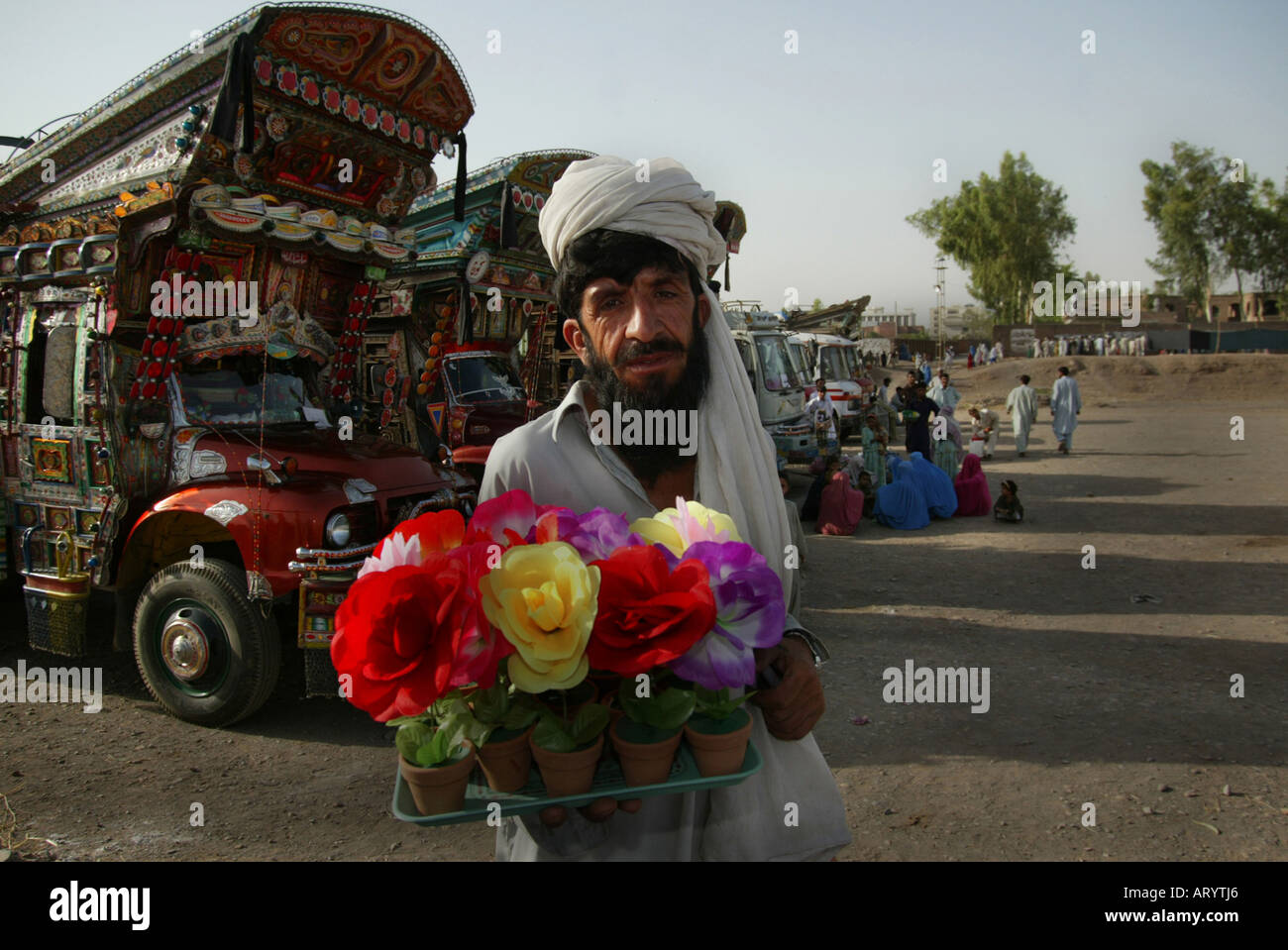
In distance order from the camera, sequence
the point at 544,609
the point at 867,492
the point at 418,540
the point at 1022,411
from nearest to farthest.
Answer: the point at 544,609 < the point at 418,540 < the point at 867,492 < the point at 1022,411

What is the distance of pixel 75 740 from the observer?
190 inches

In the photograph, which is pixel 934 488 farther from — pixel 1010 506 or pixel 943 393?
pixel 943 393

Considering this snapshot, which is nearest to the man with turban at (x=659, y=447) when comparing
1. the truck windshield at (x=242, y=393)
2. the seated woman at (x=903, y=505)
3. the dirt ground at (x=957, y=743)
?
the dirt ground at (x=957, y=743)

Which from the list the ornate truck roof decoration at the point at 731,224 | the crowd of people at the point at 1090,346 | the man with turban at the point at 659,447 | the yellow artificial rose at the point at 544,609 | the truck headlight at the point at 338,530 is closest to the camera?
the yellow artificial rose at the point at 544,609

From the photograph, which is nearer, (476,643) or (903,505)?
(476,643)

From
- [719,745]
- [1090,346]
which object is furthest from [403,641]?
[1090,346]

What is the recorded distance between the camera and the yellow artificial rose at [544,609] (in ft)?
4.15

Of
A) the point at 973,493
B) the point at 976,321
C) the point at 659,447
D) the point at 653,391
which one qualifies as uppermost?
the point at 976,321

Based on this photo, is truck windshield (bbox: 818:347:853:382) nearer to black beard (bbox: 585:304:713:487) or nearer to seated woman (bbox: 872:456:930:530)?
seated woman (bbox: 872:456:930:530)

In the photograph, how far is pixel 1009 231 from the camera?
54.0 m

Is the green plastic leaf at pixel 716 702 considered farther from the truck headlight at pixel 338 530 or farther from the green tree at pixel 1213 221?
the green tree at pixel 1213 221

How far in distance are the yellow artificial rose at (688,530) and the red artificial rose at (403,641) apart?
0.34 m

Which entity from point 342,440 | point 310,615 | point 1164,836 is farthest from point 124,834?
point 1164,836

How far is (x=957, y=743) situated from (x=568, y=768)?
12.8 feet
